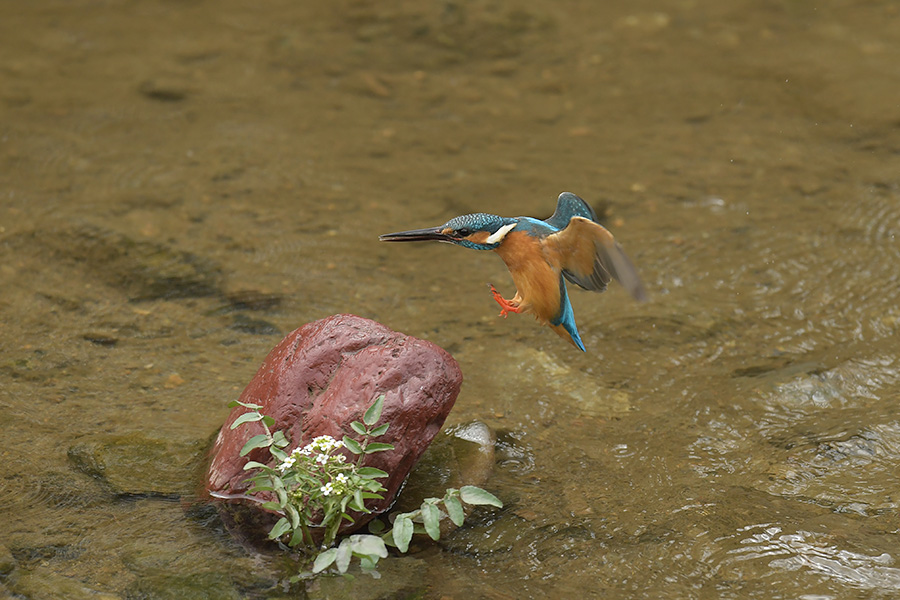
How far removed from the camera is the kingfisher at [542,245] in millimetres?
3045

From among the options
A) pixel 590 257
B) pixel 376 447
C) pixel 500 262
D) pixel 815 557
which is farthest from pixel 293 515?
pixel 500 262

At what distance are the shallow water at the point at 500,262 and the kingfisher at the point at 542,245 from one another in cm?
62

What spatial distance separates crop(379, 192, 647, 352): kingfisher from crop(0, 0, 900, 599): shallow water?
2.02ft

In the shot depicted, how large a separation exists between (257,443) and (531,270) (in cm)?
110

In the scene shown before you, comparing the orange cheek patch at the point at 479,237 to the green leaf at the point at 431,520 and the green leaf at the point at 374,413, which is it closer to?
the green leaf at the point at 374,413

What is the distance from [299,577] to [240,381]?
126 cm

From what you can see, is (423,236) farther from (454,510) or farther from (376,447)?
(454,510)

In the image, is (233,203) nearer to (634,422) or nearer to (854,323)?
(634,422)

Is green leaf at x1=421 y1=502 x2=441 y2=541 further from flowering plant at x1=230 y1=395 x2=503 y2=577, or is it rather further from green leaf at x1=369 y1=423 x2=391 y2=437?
green leaf at x1=369 y1=423 x2=391 y2=437

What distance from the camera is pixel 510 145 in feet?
19.1

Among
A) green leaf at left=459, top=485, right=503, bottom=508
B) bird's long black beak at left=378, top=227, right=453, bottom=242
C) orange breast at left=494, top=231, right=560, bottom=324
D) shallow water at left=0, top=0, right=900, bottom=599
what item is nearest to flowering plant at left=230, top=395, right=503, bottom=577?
green leaf at left=459, top=485, right=503, bottom=508

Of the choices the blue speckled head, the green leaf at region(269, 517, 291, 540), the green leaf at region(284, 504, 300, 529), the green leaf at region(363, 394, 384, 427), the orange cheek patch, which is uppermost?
the blue speckled head

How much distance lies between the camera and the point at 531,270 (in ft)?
10.4

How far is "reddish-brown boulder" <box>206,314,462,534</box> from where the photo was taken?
2.84 m
